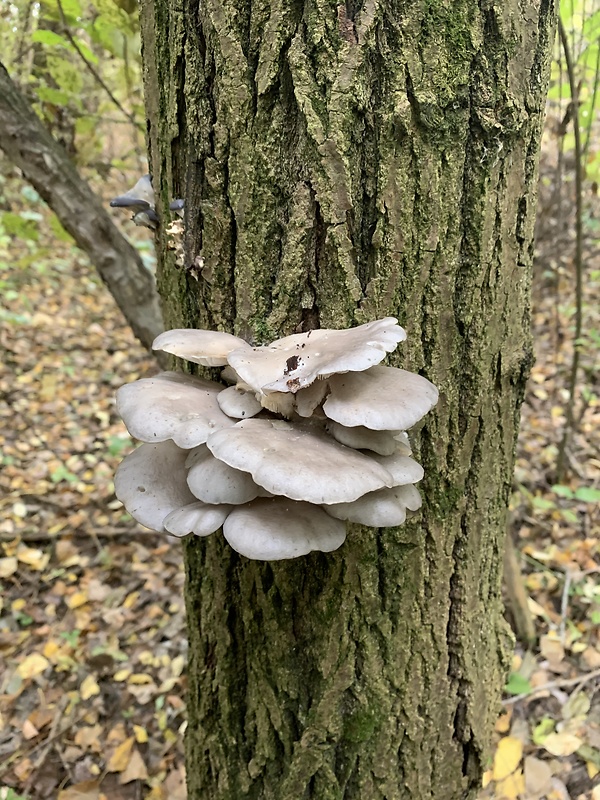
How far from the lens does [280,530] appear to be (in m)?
1.30

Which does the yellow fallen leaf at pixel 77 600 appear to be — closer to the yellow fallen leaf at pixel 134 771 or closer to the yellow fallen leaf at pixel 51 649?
the yellow fallen leaf at pixel 51 649

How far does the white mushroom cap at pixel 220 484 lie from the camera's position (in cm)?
133

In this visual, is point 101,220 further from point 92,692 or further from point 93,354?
point 93,354

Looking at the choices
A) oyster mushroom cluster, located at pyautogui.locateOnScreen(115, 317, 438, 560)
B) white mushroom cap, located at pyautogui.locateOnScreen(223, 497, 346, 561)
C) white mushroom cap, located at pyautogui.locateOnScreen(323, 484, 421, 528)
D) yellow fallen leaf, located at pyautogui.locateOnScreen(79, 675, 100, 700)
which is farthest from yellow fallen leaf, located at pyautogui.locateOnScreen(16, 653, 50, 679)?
white mushroom cap, located at pyautogui.locateOnScreen(323, 484, 421, 528)

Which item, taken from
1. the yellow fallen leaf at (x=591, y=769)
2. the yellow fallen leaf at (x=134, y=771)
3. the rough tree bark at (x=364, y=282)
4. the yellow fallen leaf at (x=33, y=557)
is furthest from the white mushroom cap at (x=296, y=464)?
the yellow fallen leaf at (x=33, y=557)

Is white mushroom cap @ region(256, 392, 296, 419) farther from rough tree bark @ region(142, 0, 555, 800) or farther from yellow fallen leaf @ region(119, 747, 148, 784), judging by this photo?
yellow fallen leaf @ region(119, 747, 148, 784)

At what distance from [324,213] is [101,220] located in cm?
236

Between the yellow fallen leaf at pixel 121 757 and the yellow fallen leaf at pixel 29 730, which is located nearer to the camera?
the yellow fallen leaf at pixel 121 757

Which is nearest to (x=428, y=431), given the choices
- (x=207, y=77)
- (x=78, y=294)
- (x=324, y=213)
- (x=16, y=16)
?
(x=324, y=213)

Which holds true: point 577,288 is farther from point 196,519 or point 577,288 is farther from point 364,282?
point 196,519

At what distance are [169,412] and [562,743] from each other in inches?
128

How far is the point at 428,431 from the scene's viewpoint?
1715 mm

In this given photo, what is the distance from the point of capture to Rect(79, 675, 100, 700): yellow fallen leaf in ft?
12.7

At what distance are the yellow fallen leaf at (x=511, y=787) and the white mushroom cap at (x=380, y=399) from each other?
2.93 metres
